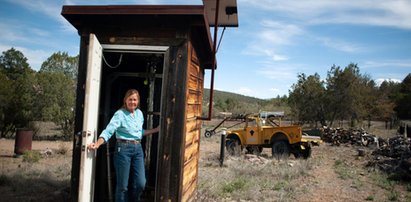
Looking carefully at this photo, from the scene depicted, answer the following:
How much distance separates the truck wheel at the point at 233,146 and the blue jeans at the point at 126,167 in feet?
27.9

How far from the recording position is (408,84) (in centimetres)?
4488

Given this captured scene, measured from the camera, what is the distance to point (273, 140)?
40.4 ft

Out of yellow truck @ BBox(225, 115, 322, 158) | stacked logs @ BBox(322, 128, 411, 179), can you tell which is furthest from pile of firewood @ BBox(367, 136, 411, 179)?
yellow truck @ BBox(225, 115, 322, 158)

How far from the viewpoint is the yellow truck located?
12047 mm

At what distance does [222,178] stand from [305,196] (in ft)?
7.20

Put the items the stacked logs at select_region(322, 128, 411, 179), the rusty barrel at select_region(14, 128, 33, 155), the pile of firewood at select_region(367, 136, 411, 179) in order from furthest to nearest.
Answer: the rusty barrel at select_region(14, 128, 33, 155)
the stacked logs at select_region(322, 128, 411, 179)
the pile of firewood at select_region(367, 136, 411, 179)

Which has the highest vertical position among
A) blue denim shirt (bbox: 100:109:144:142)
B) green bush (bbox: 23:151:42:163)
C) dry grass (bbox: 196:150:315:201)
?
blue denim shirt (bbox: 100:109:144:142)

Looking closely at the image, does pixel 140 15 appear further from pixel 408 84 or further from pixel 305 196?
pixel 408 84

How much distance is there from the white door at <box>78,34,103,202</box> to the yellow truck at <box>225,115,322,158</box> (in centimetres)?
896

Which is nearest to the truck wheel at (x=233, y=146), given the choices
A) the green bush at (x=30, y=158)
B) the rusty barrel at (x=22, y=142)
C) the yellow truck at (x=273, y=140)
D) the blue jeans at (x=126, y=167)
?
the yellow truck at (x=273, y=140)

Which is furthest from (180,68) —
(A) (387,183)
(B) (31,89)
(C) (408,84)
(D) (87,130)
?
(C) (408,84)

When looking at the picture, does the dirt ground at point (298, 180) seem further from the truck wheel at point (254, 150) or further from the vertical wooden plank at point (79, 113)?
the truck wheel at point (254, 150)

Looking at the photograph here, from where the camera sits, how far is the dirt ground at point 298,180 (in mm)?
6320

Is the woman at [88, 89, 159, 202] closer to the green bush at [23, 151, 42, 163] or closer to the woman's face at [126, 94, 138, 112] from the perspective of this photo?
the woman's face at [126, 94, 138, 112]
